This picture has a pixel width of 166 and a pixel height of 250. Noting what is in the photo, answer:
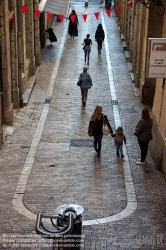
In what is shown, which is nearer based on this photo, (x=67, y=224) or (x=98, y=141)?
(x=67, y=224)

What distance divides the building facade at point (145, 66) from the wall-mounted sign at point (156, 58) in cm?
107

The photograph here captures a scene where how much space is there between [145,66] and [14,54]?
5.49 metres

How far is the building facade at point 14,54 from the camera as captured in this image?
15.1 metres

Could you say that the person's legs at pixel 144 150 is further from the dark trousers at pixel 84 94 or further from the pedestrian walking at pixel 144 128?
the dark trousers at pixel 84 94

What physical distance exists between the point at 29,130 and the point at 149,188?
5.19m

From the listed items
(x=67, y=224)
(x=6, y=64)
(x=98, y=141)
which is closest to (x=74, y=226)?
(x=67, y=224)

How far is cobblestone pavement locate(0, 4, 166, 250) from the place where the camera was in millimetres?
9680

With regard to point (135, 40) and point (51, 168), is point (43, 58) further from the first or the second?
point (51, 168)

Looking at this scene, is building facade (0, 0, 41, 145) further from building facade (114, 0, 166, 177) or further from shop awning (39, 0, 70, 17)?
building facade (114, 0, 166, 177)

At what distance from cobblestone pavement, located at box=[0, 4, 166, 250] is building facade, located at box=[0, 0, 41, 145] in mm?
595

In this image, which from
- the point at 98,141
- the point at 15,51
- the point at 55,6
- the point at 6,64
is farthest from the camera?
the point at 55,6

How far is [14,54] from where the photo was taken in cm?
1678

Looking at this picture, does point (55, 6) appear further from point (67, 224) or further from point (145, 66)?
point (67, 224)

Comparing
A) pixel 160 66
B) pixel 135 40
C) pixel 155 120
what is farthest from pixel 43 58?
pixel 160 66
